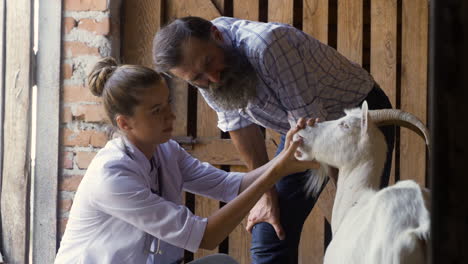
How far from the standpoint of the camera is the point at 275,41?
2.65 metres

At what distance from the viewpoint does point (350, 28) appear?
399cm

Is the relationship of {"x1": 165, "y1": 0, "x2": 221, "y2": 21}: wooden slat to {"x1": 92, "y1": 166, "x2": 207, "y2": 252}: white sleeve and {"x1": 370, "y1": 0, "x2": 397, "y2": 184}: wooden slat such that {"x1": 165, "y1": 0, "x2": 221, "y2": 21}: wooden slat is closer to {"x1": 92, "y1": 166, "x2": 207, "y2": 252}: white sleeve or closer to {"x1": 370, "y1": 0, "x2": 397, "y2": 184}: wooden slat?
{"x1": 370, "y1": 0, "x2": 397, "y2": 184}: wooden slat

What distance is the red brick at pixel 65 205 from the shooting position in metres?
4.02

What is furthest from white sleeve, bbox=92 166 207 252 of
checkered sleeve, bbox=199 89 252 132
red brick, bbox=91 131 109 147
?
red brick, bbox=91 131 109 147

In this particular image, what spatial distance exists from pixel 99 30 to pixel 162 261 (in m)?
1.91

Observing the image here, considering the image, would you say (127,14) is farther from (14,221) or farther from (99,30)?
(14,221)

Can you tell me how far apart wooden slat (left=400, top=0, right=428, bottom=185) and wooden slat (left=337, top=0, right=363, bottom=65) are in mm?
272

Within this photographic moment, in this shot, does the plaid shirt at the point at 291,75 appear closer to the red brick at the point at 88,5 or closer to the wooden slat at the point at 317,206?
the wooden slat at the point at 317,206

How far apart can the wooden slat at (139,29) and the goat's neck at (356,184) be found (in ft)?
7.03

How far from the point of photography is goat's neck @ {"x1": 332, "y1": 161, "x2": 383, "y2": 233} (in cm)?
236

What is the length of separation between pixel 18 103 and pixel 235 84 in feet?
5.97

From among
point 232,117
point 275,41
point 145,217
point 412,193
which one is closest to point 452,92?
point 412,193

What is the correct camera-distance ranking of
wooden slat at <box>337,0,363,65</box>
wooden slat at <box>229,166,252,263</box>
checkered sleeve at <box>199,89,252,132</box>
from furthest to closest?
wooden slat at <box>229,166,252,263</box> → wooden slat at <box>337,0,363,65</box> → checkered sleeve at <box>199,89,252,132</box>

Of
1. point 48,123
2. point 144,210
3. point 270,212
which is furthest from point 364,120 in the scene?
point 48,123
